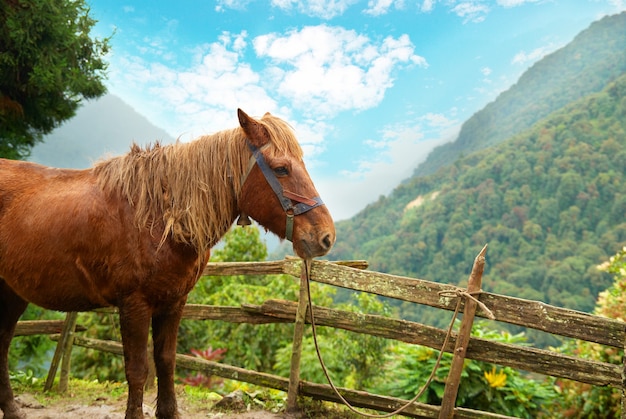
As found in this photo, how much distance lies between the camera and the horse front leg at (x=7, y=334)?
10.9 ft

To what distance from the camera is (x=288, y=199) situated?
7.75ft

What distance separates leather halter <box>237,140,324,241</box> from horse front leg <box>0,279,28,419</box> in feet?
8.45

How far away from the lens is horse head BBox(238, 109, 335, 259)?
2311 mm

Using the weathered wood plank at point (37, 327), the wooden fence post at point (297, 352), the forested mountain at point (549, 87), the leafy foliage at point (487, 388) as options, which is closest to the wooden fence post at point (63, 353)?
the weathered wood plank at point (37, 327)

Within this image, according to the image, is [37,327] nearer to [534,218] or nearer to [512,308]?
[512,308]

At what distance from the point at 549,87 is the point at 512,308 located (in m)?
119

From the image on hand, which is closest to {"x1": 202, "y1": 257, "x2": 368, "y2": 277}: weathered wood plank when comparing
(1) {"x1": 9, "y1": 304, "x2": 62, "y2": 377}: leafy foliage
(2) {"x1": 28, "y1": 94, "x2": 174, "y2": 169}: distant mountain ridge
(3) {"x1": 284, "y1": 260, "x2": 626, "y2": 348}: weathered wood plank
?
(3) {"x1": 284, "y1": 260, "x2": 626, "y2": 348}: weathered wood plank

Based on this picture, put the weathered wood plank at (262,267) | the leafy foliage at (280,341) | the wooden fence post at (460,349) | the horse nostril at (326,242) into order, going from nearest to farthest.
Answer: the horse nostril at (326,242) < the wooden fence post at (460,349) < the weathered wood plank at (262,267) < the leafy foliage at (280,341)

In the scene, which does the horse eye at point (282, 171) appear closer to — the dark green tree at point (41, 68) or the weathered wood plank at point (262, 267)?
the weathered wood plank at point (262, 267)

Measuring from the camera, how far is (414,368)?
4625mm

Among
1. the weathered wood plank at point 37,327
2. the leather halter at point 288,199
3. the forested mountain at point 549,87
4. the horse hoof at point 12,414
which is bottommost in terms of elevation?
the horse hoof at point 12,414

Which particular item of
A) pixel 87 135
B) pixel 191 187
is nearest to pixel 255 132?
pixel 191 187

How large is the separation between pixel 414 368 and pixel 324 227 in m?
3.11

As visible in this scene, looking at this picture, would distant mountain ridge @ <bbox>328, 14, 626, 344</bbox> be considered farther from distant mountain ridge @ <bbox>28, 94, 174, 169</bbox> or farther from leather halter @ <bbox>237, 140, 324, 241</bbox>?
distant mountain ridge @ <bbox>28, 94, 174, 169</bbox>
